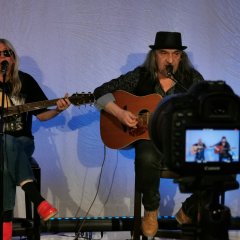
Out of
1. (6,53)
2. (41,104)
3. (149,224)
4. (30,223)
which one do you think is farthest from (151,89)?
(30,223)

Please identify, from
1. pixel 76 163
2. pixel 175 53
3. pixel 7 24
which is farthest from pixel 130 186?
pixel 7 24

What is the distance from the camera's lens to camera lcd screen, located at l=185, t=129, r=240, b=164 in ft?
5.07

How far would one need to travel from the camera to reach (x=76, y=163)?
366 cm

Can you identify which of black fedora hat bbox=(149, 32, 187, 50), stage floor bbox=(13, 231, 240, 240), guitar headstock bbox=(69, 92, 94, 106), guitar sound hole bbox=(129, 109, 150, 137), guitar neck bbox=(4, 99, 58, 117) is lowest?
stage floor bbox=(13, 231, 240, 240)

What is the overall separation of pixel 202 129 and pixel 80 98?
1.64 m

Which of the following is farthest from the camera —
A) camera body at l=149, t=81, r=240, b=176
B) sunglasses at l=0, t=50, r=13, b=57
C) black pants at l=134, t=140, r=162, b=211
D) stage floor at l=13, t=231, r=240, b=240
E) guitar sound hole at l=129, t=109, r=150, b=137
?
stage floor at l=13, t=231, r=240, b=240

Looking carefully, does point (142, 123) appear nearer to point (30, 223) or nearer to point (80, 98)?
point (80, 98)

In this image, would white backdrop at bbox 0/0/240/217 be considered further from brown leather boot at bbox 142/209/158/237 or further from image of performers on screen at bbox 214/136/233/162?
image of performers on screen at bbox 214/136/233/162

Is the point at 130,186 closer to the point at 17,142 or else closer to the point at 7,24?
the point at 17,142

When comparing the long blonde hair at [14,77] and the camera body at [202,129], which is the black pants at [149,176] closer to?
the long blonde hair at [14,77]

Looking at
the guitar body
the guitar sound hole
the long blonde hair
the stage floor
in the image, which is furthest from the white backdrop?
the guitar sound hole

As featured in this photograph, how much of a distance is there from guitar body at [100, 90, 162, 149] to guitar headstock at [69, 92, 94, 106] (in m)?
0.12

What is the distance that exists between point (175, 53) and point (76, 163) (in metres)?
1.12

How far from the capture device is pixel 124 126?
3.07 m
